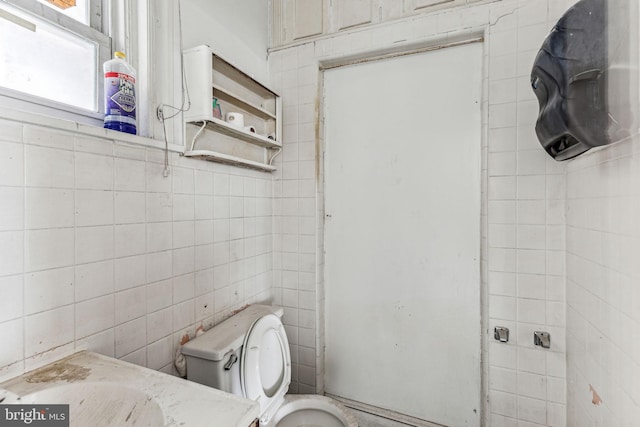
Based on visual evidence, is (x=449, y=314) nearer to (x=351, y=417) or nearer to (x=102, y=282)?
(x=351, y=417)

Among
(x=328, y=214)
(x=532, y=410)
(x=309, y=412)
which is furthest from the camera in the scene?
(x=328, y=214)

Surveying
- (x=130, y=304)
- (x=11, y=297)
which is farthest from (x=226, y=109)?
(x=11, y=297)

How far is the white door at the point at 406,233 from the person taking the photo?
4.87 ft

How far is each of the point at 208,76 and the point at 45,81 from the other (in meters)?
0.51

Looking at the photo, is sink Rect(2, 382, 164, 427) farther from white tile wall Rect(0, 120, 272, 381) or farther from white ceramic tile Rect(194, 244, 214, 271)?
white ceramic tile Rect(194, 244, 214, 271)

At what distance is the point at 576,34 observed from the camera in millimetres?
797

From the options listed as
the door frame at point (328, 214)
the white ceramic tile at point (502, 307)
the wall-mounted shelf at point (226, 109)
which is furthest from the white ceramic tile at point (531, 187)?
the wall-mounted shelf at point (226, 109)

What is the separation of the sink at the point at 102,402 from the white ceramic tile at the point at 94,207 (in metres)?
0.43

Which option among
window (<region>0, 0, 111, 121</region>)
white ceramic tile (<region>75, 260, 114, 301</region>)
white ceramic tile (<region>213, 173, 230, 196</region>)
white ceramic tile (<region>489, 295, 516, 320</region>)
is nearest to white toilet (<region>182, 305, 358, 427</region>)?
white ceramic tile (<region>75, 260, 114, 301</region>)

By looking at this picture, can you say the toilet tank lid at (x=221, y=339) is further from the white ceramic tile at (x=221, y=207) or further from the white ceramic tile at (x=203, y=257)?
the white ceramic tile at (x=221, y=207)

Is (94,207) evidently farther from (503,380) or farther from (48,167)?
(503,380)

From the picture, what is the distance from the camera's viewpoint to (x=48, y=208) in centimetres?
79

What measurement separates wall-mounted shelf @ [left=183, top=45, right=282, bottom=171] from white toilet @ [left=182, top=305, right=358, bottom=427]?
741 millimetres

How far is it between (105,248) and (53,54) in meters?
0.63
